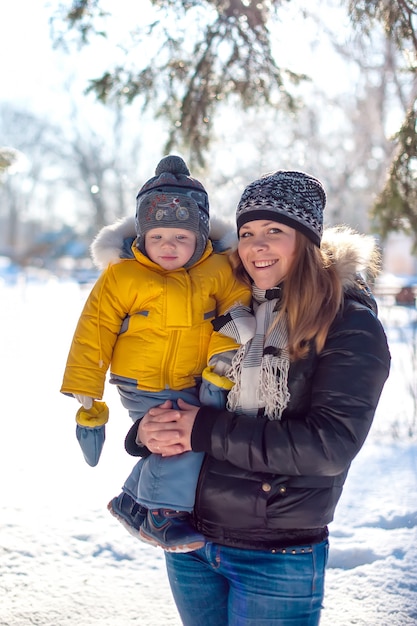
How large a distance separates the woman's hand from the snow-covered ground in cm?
159

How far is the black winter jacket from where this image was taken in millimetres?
1605

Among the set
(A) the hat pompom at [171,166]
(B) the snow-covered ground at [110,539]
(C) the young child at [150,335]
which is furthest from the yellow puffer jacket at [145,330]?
(B) the snow-covered ground at [110,539]

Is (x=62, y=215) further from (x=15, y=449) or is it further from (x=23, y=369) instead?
(x=15, y=449)

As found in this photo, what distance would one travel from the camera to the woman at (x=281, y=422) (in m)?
1.63

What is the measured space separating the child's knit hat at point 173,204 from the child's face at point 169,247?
22 millimetres

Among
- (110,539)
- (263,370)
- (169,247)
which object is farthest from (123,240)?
(110,539)

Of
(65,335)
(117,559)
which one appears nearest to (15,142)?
(65,335)

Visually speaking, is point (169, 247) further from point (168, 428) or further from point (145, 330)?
point (168, 428)

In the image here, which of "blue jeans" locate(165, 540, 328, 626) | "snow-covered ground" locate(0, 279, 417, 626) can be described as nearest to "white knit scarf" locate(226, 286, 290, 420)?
"blue jeans" locate(165, 540, 328, 626)

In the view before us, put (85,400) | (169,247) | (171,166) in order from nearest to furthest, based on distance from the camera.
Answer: (85,400)
(169,247)
(171,166)

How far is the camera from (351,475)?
486 centimetres

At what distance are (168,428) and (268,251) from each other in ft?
2.04

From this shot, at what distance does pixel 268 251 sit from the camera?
1.84 metres

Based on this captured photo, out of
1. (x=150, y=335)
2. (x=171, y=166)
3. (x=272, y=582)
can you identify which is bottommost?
(x=272, y=582)
